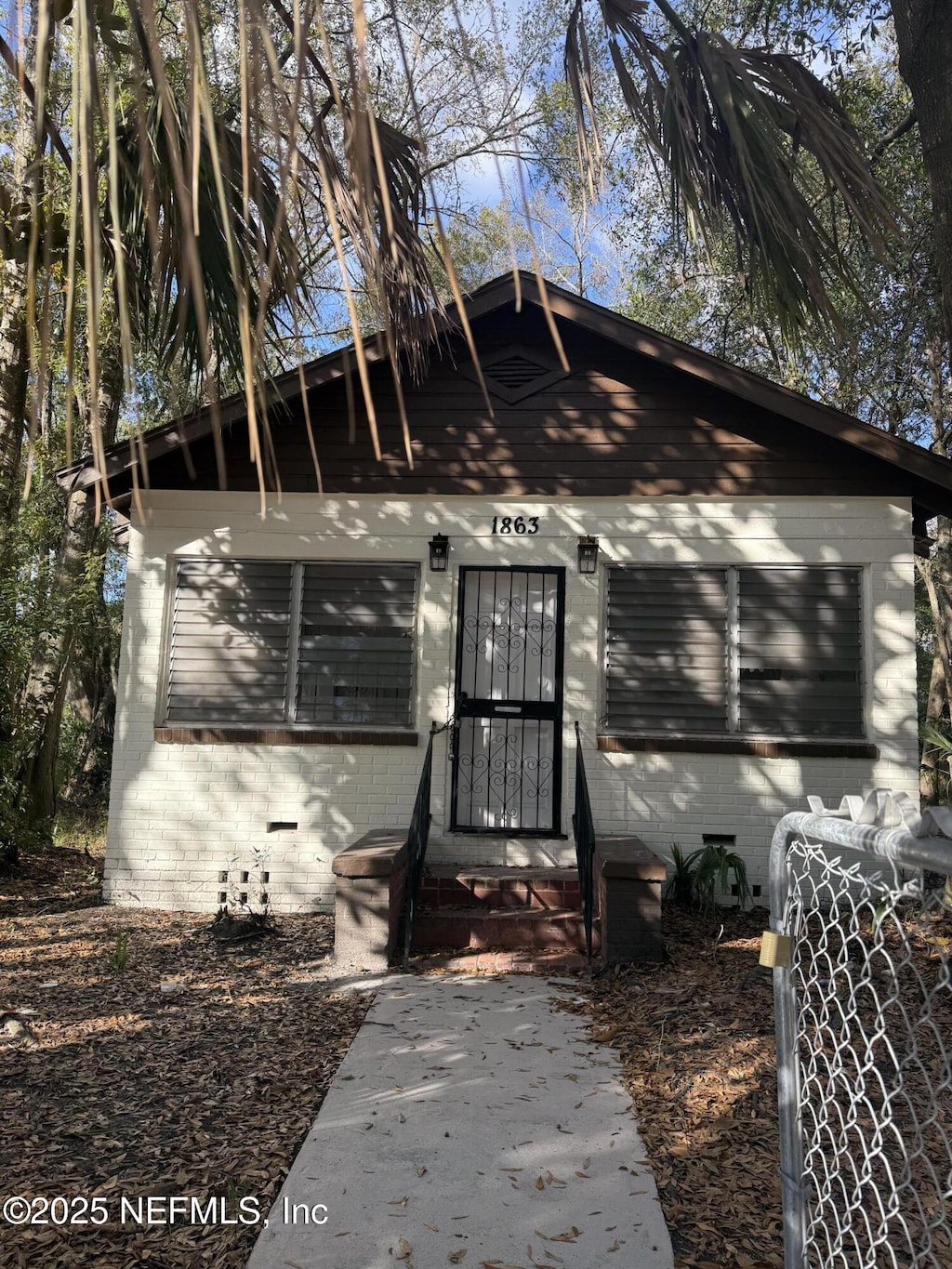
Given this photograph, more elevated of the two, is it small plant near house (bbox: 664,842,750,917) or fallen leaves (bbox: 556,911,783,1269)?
Result: small plant near house (bbox: 664,842,750,917)

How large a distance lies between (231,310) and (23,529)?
511cm

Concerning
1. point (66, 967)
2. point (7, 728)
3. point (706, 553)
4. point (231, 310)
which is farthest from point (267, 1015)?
point (706, 553)

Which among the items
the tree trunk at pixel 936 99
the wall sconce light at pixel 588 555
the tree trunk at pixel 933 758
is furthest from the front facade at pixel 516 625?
the tree trunk at pixel 933 758

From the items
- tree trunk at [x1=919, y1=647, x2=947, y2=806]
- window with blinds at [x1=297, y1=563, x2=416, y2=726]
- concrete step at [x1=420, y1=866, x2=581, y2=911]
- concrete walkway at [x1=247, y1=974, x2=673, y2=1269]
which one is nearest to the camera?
concrete walkway at [x1=247, y1=974, x2=673, y2=1269]

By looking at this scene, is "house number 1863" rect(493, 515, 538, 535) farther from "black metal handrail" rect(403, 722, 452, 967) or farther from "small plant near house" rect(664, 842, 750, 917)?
"small plant near house" rect(664, 842, 750, 917)

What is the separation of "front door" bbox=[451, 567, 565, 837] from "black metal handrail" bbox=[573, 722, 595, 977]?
28cm

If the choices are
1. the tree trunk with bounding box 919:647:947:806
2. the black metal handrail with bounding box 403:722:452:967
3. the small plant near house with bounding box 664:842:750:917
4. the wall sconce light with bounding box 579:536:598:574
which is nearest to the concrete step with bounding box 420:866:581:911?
the black metal handrail with bounding box 403:722:452:967

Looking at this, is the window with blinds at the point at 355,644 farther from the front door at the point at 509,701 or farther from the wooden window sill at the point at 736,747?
the wooden window sill at the point at 736,747

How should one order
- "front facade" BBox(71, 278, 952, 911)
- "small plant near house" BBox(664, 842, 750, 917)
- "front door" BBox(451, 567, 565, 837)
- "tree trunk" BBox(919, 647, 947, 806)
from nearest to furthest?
"small plant near house" BBox(664, 842, 750, 917)
"front facade" BBox(71, 278, 952, 911)
"front door" BBox(451, 567, 565, 837)
"tree trunk" BBox(919, 647, 947, 806)

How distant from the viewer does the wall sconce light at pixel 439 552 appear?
7.34 meters

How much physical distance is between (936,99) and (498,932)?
5714 mm

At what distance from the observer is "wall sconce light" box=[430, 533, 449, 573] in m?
7.34

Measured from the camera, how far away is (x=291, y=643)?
7.49m

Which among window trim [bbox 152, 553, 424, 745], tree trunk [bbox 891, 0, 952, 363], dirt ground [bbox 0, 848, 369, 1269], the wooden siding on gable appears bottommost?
dirt ground [bbox 0, 848, 369, 1269]
